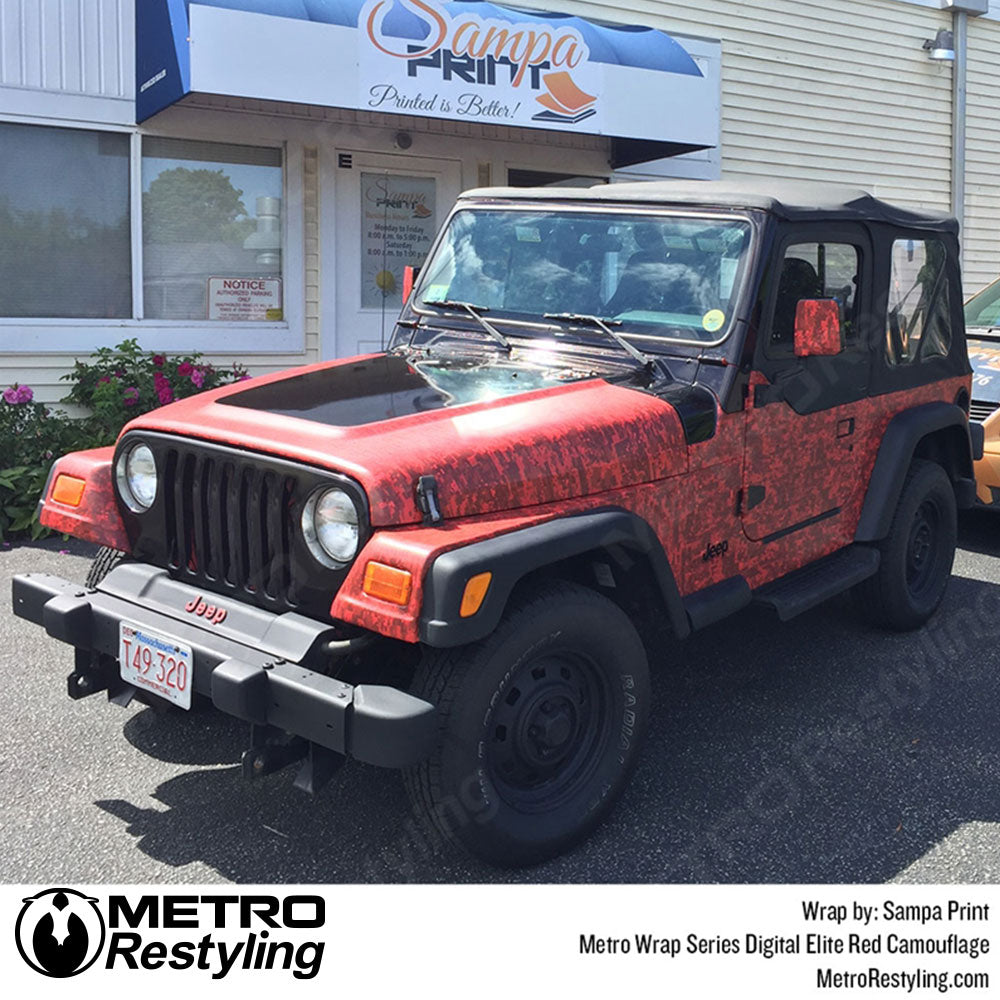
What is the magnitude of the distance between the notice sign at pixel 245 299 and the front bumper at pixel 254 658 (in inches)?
201

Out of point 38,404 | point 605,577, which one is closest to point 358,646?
point 605,577

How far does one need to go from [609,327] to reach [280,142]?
5255mm

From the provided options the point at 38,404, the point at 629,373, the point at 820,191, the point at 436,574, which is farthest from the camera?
the point at 38,404

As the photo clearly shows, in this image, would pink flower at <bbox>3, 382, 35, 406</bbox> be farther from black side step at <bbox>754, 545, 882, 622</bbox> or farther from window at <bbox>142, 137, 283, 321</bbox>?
black side step at <bbox>754, 545, 882, 622</bbox>

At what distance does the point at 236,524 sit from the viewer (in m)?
3.22

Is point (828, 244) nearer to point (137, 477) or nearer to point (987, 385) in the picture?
point (137, 477)

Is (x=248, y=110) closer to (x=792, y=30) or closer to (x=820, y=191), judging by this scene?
(x=820, y=191)

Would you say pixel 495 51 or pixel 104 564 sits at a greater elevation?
pixel 495 51

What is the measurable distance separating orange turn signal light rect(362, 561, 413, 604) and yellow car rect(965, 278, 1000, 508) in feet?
14.7

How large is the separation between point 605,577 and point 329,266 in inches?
235

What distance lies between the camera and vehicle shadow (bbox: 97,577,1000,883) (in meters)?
3.23

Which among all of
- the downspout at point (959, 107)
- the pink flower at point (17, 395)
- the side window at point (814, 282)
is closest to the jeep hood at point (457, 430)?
the side window at point (814, 282)

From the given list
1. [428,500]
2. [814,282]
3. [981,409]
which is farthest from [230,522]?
[981,409]
